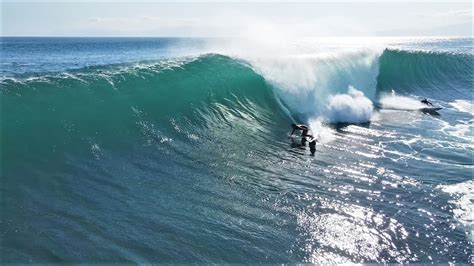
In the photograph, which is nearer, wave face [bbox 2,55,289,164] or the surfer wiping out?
wave face [bbox 2,55,289,164]

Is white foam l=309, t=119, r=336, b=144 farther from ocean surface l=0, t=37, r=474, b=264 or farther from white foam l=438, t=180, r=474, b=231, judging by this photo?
white foam l=438, t=180, r=474, b=231

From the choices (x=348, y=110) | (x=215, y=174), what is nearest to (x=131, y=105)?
(x=215, y=174)

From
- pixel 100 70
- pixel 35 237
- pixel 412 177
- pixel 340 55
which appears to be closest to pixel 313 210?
pixel 412 177

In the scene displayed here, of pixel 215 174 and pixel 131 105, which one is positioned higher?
pixel 131 105

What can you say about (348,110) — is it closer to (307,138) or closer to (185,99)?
(307,138)

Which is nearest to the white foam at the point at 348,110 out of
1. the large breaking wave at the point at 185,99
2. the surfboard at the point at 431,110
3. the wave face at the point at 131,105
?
the large breaking wave at the point at 185,99

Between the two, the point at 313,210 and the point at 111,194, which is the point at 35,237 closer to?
the point at 111,194

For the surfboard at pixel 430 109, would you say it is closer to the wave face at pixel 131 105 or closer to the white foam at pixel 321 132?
the white foam at pixel 321 132

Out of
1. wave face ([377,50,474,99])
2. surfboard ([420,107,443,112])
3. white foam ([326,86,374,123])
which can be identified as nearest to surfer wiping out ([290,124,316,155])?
white foam ([326,86,374,123])

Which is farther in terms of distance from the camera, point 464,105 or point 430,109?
point 464,105
